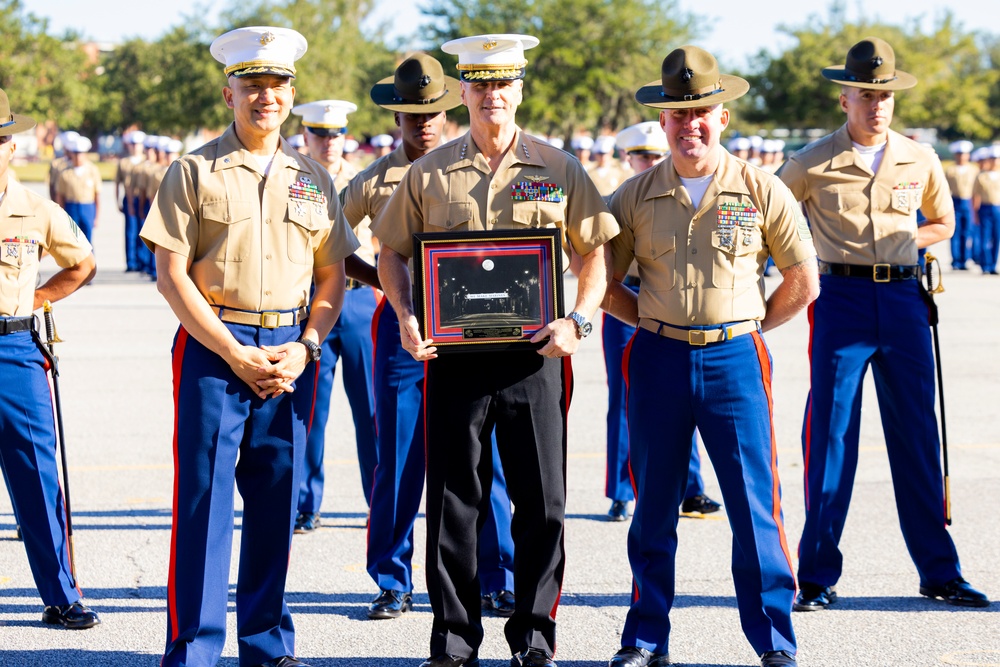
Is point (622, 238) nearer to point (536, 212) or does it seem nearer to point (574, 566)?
point (536, 212)

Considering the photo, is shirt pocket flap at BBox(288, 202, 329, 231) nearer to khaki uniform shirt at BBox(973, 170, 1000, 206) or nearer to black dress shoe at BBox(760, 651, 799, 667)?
black dress shoe at BBox(760, 651, 799, 667)

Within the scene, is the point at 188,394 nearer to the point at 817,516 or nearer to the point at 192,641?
the point at 192,641

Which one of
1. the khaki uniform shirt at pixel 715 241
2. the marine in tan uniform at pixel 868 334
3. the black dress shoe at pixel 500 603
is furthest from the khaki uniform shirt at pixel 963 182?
the khaki uniform shirt at pixel 715 241

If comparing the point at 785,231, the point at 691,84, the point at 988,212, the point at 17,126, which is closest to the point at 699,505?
the point at 785,231

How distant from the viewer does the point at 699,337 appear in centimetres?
485

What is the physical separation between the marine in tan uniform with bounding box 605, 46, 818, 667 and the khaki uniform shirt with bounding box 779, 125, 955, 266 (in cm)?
91

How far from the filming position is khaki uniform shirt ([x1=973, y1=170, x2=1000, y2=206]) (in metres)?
21.0

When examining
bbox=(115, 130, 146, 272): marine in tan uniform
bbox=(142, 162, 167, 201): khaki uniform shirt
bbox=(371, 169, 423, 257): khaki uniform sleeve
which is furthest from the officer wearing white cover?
bbox=(115, 130, 146, 272): marine in tan uniform

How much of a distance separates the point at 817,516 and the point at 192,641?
9.20 feet

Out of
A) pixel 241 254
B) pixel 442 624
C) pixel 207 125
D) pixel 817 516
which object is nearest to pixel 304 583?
pixel 442 624

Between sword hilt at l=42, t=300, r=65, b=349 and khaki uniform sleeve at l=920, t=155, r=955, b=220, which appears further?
khaki uniform sleeve at l=920, t=155, r=955, b=220

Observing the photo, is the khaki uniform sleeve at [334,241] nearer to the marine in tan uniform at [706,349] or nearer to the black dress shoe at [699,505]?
the marine in tan uniform at [706,349]

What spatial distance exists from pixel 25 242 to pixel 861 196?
12.2ft

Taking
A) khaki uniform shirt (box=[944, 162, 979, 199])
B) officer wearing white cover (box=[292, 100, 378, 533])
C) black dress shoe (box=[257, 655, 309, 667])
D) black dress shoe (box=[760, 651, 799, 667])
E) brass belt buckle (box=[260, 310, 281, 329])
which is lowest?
black dress shoe (box=[760, 651, 799, 667])
